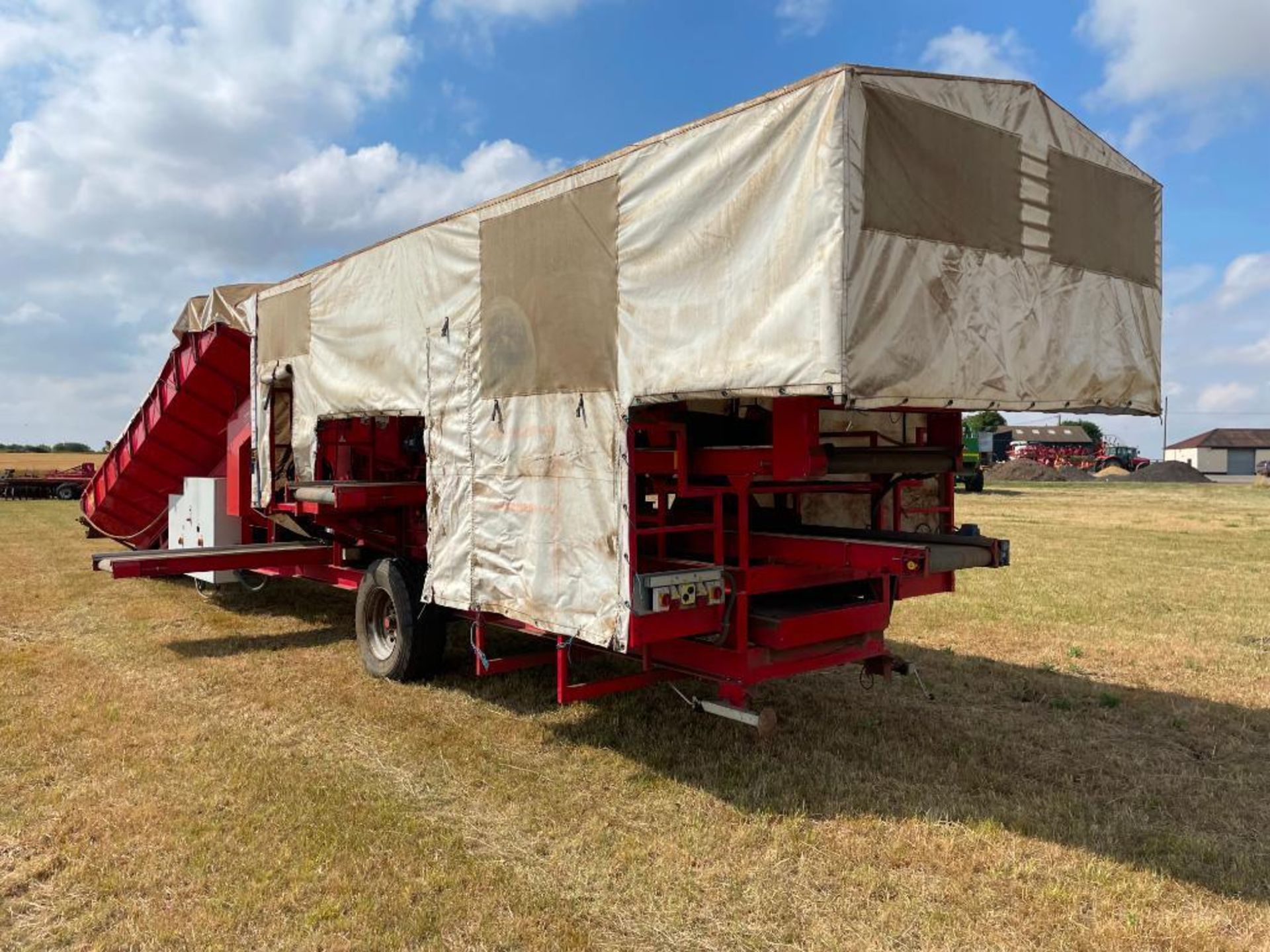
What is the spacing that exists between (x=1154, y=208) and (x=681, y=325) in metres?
2.83

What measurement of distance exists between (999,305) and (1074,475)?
46647 millimetres

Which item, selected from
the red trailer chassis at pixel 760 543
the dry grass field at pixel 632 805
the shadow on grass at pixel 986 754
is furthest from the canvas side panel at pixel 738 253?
the shadow on grass at pixel 986 754

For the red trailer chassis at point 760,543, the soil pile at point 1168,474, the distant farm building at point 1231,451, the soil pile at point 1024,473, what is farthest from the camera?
the distant farm building at point 1231,451

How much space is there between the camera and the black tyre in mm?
6273

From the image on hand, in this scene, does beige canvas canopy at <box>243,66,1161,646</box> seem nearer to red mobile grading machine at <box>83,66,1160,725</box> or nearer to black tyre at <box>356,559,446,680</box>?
red mobile grading machine at <box>83,66,1160,725</box>

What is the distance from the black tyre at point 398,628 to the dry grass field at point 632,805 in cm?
22

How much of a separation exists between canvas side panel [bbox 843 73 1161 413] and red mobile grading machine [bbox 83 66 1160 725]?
1 centimetres

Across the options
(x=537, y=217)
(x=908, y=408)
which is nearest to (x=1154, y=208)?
(x=908, y=408)

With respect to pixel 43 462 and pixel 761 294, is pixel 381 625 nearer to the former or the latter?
pixel 761 294

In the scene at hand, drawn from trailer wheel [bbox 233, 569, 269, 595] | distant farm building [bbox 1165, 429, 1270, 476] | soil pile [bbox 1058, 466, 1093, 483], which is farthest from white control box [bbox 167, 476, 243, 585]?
distant farm building [bbox 1165, 429, 1270, 476]

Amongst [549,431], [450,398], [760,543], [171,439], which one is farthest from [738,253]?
[171,439]

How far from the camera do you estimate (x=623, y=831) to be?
13.3 feet

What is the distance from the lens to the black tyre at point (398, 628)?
20.6 feet

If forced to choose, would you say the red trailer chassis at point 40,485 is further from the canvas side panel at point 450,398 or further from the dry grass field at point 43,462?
the canvas side panel at point 450,398
